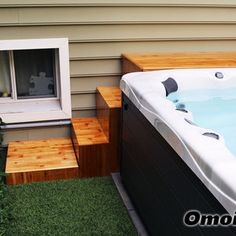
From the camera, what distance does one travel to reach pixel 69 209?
85.8 inches

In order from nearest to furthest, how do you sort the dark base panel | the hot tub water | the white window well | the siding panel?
the dark base panel, the hot tub water, the siding panel, the white window well

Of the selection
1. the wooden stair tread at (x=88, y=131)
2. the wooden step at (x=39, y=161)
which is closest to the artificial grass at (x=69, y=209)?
the wooden step at (x=39, y=161)

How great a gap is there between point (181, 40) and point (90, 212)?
1812 millimetres

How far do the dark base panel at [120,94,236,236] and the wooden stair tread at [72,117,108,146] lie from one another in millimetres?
312

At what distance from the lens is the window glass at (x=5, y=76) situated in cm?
289

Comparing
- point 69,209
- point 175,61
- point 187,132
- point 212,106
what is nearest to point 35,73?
point 175,61

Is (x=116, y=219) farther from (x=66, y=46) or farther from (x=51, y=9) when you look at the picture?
(x=51, y=9)

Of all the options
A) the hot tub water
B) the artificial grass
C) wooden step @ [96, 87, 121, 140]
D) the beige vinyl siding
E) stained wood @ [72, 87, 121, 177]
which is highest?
the beige vinyl siding

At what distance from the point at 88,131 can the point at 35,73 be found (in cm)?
75

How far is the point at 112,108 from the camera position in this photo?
2.53 meters

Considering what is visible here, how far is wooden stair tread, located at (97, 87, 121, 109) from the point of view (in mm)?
2590

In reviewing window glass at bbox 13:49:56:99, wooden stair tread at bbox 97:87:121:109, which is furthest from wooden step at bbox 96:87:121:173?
window glass at bbox 13:49:56:99

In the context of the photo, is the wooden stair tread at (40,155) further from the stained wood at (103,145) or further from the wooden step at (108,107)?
the wooden step at (108,107)

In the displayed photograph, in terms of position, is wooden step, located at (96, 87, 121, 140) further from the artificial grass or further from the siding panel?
the siding panel
